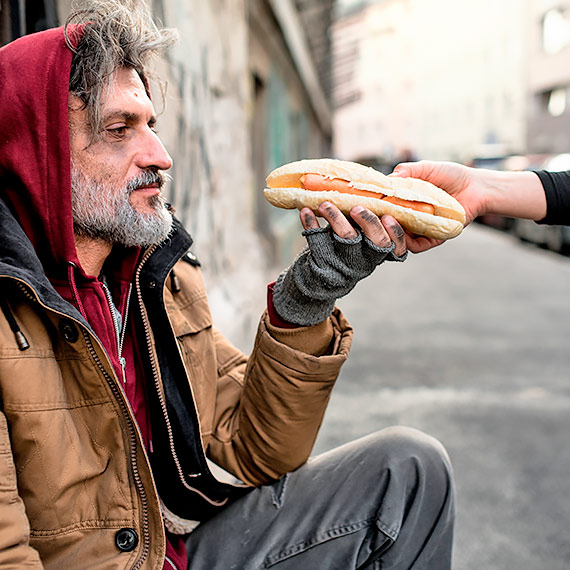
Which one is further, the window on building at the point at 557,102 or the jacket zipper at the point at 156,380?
the window on building at the point at 557,102

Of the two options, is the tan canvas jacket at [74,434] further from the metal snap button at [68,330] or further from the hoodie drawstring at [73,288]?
the hoodie drawstring at [73,288]

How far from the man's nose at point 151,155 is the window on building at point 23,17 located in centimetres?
108

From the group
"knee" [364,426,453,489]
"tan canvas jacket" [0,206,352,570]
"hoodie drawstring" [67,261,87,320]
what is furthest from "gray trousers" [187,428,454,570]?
"hoodie drawstring" [67,261,87,320]

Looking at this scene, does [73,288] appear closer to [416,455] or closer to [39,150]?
[39,150]

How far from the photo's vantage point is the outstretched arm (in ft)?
7.67

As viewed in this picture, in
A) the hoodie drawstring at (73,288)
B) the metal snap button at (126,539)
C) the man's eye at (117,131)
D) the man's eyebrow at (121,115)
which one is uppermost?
the man's eyebrow at (121,115)

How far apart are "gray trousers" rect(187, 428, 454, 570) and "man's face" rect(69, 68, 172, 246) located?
906 millimetres

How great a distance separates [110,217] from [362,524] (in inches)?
45.2

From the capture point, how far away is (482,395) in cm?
482

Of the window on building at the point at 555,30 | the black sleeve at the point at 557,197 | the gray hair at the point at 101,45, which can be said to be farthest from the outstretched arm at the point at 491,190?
the window on building at the point at 555,30

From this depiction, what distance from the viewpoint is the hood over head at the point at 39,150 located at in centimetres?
173

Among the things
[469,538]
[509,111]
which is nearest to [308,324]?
[469,538]

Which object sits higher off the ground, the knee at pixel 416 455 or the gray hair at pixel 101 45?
the gray hair at pixel 101 45

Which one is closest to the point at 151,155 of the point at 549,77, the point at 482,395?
the point at 482,395
